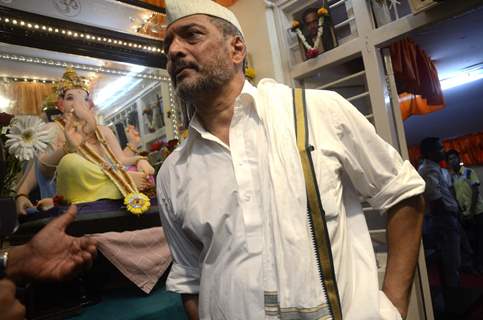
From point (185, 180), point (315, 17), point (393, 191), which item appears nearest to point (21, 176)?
point (185, 180)

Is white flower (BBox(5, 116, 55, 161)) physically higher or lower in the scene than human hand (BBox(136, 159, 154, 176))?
higher

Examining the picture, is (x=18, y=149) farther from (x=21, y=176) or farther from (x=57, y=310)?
(x=57, y=310)

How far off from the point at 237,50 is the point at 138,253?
1.12 metres

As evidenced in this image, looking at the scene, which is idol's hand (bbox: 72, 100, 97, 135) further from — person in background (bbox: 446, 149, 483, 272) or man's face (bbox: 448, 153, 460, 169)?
man's face (bbox: 448, 153, 460, 169)

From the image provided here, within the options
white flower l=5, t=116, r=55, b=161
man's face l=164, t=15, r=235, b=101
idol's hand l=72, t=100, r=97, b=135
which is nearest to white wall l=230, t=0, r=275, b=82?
idol's hand l=72, t=100, r=97, b=135

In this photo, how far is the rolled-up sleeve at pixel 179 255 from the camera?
1269 mm

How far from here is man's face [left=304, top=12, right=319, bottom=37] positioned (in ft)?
9.64

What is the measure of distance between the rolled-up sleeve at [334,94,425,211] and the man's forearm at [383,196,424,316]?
1.8 inches

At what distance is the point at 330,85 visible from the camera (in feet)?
9.50

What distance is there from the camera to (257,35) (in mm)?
3248

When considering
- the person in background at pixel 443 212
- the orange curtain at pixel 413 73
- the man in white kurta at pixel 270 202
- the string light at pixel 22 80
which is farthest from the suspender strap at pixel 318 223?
the person in background at pixel 443 212

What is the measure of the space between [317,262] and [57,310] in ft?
3.94

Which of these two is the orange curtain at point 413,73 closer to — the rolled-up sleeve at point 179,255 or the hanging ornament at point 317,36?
the hanging ornament at point 317,36

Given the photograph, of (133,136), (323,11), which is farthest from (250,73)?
(133,136)
